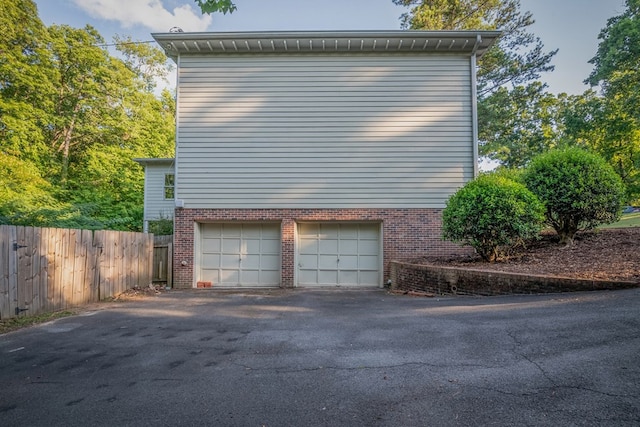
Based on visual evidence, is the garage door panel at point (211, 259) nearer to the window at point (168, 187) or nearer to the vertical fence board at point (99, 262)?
the vertical fence board at point (99, 262)

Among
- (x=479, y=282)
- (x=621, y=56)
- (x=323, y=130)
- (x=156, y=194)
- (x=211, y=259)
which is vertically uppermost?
(x=621, y=56)

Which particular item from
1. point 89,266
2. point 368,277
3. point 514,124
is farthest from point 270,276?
point 514,124

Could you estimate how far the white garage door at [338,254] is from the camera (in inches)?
410

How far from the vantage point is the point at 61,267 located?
6.68 m

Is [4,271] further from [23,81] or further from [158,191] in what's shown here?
[23,81]

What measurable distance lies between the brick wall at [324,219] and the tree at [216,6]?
6.54m

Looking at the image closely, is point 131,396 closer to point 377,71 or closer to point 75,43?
point 377,71

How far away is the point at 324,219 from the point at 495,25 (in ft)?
47.7

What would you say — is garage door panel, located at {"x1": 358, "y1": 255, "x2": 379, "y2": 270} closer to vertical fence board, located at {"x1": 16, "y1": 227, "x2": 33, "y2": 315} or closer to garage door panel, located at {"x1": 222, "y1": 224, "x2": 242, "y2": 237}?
garage door panel, located at {"x1": 222, "y1": 224, "x2": 242, "y2": 237}

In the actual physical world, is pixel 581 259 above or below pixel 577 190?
below

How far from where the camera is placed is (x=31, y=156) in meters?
17.6

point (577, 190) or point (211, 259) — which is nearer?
point (577, 190)

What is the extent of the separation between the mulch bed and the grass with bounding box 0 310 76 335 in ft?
26.0

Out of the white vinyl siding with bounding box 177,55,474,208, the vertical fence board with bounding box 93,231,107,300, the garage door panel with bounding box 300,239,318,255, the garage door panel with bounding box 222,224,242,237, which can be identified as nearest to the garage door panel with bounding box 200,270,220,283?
the garage door panel with bounding box 222,224,242,237
